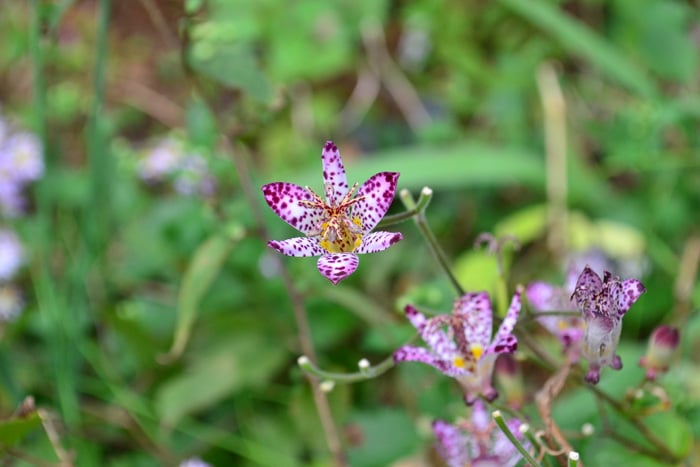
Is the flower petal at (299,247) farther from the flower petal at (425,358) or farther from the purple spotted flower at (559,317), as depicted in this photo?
the purple spotted flower at (559,317)

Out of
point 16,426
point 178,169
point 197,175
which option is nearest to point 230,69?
point 197,175

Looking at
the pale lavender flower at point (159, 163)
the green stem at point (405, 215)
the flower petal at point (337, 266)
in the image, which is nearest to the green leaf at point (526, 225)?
the pale lavender flower at point (159, 163)

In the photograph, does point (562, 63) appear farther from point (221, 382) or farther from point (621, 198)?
point (221, 382)

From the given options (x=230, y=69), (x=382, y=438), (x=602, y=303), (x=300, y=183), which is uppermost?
(x=230, y=69)

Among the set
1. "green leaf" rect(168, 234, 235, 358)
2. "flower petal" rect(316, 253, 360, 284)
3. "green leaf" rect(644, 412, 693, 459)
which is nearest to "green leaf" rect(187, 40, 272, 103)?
"green leaf" rect(168, 234, 235, 358)

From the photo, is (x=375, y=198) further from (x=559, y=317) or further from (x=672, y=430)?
(x=672, y=430)
